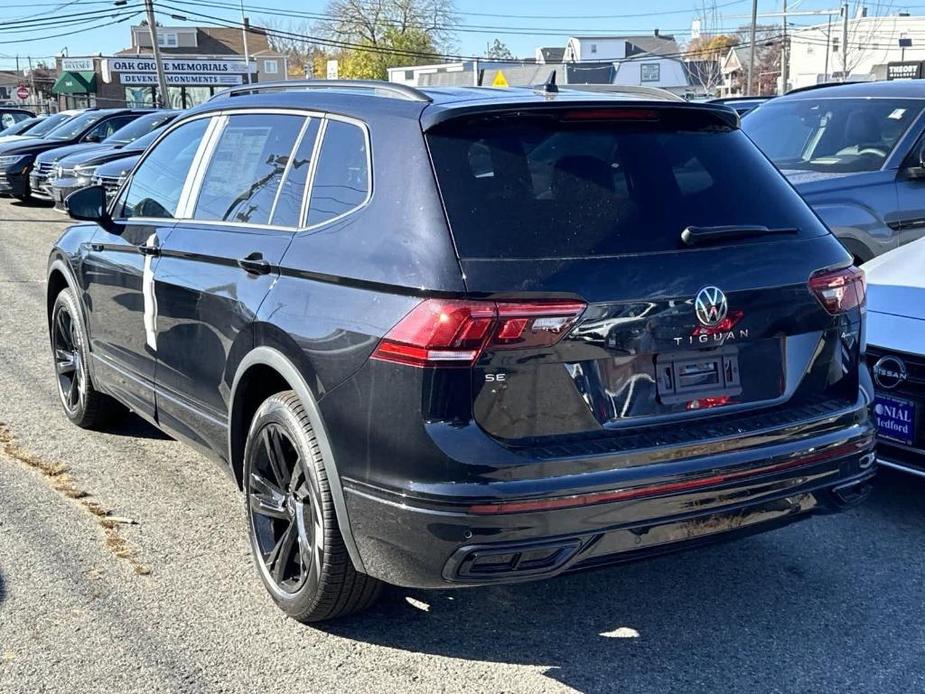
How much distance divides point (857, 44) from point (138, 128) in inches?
2964

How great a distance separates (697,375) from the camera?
3180 mm

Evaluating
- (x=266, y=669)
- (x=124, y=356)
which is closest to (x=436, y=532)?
(x=266, y=669)

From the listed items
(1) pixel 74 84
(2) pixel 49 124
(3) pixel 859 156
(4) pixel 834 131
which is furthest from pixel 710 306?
(1) pixel 74 84

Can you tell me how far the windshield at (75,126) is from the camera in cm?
1930

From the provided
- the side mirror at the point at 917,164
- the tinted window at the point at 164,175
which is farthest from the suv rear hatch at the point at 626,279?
the side mirror at the point at 917,164

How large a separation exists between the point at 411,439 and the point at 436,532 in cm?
28

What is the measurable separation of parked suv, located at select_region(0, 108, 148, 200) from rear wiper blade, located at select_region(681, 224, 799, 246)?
1638cm

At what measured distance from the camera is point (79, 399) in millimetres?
5797

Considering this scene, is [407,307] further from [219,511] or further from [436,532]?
[219,511]

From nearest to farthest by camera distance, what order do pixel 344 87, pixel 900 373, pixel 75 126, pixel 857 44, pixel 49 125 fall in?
pixel 344 87 < pixel 900 373 < pixel 75 126 < pixel 49 125 < pixel 857 44

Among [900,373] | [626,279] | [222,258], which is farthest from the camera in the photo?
[900,373]

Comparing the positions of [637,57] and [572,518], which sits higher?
[572,518]

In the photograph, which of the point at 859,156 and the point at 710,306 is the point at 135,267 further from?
the point at 859,156

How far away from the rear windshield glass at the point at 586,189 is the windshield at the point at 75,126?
57.7ft
